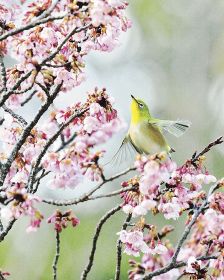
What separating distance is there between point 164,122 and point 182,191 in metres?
0.30

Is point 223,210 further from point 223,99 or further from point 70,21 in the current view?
point 223,99

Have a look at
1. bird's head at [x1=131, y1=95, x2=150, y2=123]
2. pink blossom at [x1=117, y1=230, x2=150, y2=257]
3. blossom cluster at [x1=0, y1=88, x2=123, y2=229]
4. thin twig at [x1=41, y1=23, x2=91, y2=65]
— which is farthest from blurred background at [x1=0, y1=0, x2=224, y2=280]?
thin twig at [x1=41, y1=23, x2=91, y2=65]

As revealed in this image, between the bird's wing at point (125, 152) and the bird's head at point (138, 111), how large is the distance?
12 centimetres

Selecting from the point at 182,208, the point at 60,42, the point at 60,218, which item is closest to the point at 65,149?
the point at 60,218

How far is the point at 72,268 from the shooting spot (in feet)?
20.3

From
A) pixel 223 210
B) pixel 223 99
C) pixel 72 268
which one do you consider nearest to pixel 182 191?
pixel 223 210

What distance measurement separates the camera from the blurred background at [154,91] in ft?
20.9

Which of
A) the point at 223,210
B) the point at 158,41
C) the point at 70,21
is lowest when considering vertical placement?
the point at 223,210

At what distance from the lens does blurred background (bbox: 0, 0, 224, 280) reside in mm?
6379

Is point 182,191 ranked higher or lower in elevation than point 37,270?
lower

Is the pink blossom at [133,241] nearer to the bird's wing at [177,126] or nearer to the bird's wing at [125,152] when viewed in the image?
the bird's wing at [125,152]

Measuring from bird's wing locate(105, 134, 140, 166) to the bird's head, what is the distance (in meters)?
0.12

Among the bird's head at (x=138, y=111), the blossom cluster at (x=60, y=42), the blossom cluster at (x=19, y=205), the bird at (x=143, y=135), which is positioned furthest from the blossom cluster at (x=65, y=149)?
the bird's head at (x=138, y=111)

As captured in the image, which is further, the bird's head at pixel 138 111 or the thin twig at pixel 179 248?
the bird's head at pixel 138 111
